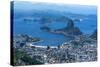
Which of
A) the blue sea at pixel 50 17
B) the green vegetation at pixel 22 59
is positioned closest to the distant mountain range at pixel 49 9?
the blue sea at pixel 50 17

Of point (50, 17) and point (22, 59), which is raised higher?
point (50, 17)

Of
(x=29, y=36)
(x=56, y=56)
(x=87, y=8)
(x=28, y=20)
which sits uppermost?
(x=87, y=8)

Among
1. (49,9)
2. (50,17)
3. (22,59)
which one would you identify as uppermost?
(49,9)

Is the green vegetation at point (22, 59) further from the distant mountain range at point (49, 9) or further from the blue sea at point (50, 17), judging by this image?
the distant mountain range at point (49, 9)

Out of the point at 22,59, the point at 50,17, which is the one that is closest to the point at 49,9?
the point at 50,17

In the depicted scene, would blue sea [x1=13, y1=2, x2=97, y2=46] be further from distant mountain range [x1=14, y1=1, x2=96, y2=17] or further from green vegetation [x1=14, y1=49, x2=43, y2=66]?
green vegetation [x1=14, y1=49, x2=43, y2=66]

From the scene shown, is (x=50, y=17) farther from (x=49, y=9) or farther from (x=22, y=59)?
(x=22, y=59)
